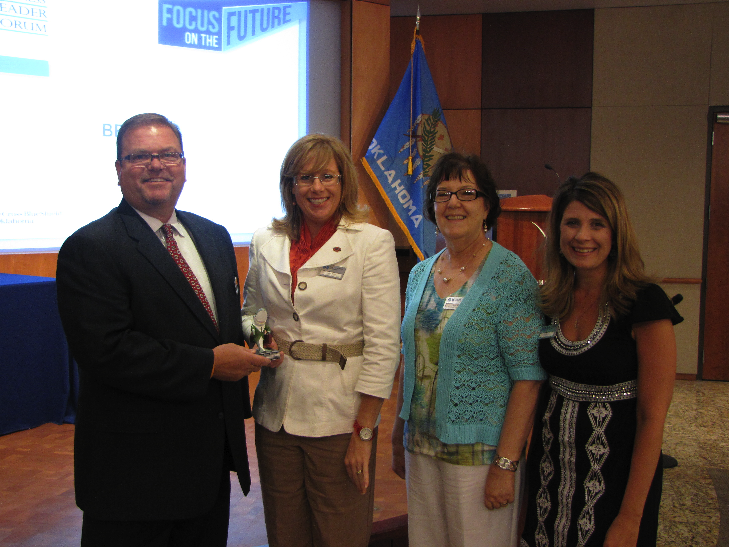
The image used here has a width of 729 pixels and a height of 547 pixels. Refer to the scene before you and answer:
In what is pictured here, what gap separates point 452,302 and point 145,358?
0.84 m

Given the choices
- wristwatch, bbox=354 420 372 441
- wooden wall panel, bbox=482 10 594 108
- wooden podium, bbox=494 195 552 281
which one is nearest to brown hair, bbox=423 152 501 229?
wristwatch, bbox=354 420 372 441

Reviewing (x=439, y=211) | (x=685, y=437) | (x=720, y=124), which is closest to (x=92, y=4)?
(x=439, y=211)

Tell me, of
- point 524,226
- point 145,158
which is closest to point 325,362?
point 145,158

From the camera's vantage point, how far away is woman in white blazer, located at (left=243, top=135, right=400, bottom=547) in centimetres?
171

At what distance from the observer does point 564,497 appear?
5.20 ft

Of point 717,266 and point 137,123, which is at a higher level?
point 137,123

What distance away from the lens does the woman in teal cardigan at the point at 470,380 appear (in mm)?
1658

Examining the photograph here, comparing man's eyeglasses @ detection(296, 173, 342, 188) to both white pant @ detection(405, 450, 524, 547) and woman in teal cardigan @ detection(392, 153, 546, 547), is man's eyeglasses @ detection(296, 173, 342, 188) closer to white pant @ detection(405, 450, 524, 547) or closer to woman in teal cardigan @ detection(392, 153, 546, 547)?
woman in teal cardigan @ detection(392, 153, 546, 547)

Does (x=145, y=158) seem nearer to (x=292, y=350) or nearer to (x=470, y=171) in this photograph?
(x=292, y=350)

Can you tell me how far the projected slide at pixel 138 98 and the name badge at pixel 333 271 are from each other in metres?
2.82

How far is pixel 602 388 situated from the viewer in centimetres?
155

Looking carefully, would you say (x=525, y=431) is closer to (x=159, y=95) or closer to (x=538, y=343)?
(x=538, y=343)

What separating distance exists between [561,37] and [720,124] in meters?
1.77

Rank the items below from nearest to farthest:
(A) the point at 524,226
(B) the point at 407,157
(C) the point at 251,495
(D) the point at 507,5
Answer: (C) the point at 251,495
(A) the point at 524,226
(B) the point at 407,157
(D) the point at 507,5
